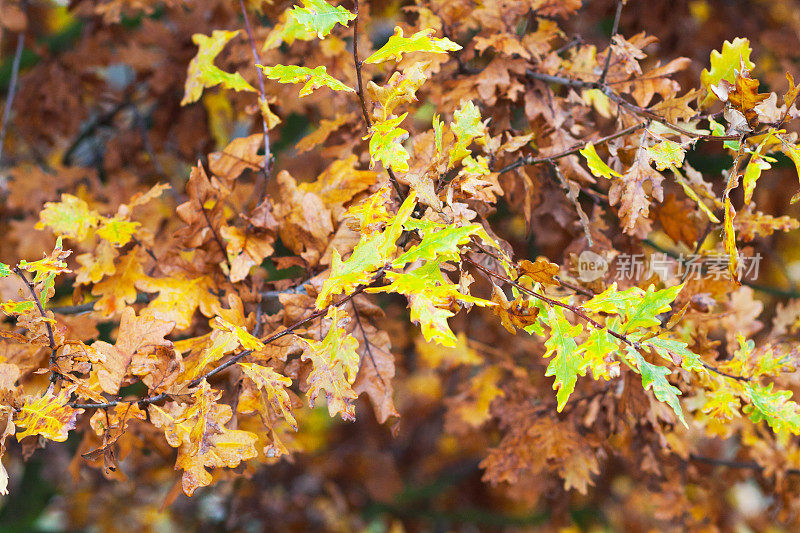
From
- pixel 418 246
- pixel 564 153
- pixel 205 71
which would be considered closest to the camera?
pixel 418 246

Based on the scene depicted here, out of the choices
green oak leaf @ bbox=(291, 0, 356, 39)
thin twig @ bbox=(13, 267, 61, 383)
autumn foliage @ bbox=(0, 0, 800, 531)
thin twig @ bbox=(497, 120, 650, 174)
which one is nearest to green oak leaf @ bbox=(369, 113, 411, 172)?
autumn foliage @ bbox=(0, 0, 800, 531)

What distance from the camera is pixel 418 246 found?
0.78 metres

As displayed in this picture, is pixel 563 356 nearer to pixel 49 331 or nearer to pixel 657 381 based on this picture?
pixel 657 381

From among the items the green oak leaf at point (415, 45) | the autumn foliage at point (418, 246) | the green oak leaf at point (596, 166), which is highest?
the green oak leaf at point (415, 45)

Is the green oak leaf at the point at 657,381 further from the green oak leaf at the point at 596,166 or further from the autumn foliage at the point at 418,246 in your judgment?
the green oak leaf at the point at 596,166

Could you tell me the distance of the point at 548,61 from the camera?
4.06 feet

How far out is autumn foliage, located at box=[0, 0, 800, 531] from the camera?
0.85m

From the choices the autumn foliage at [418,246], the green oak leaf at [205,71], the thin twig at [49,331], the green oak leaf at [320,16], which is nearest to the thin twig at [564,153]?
the autumn foliage at [418,246]

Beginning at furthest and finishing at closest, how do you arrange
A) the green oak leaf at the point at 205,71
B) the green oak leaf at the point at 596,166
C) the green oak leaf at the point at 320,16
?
1. the green oak leaf at the point at 205,71
2. the green oak leaf at the point at 596,166
3. the green oak leaf at the point at 320,16

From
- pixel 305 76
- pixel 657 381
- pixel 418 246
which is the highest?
pixel 305 76

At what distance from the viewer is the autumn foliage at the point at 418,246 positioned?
855mm

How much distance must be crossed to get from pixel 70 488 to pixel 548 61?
3539 millimetres

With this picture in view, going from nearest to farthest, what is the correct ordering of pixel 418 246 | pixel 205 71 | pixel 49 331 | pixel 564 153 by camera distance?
pixel 418 246
pixel 49 331
pixel 564 153
pixel 205 71

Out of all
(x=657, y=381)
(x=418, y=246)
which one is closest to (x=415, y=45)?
(x=418, y=246)
